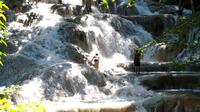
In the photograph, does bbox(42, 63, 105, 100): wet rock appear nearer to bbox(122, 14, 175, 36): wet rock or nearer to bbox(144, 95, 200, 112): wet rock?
bbox(144, 95, 200, 112): wet rock

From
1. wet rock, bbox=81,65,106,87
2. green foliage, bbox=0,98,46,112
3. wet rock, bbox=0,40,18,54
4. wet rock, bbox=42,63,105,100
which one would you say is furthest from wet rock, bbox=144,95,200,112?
wet rock, bbox=0,40,18,54

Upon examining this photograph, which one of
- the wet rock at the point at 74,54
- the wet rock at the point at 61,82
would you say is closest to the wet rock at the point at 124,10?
the wet rock at the point at 74,54

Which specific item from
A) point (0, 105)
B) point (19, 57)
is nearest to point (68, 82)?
point (19, 57)

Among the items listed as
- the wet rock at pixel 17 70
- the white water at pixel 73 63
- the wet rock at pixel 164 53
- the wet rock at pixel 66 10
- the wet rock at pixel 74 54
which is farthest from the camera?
the wet rock at pixel 66 10

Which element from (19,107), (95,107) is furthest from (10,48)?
(19,107)

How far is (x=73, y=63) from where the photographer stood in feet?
51.2

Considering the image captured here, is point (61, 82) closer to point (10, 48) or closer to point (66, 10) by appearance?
point (10, 48)

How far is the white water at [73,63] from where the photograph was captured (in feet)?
44.4

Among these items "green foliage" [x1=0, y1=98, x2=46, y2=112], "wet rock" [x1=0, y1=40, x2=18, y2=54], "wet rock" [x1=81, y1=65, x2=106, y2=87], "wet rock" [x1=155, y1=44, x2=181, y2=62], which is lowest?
"wet rock" [x1=155, y1=44, x2=181, y2=62]

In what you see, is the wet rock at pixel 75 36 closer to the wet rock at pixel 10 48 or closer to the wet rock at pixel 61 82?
the wet rock at pixel 10 48

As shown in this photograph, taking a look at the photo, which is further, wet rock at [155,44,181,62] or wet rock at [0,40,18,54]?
wet rock at [155,44,181,62]

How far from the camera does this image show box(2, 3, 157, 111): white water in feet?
44.4

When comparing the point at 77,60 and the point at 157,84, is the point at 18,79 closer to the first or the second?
the point at 77,60

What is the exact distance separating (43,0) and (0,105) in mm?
28575
